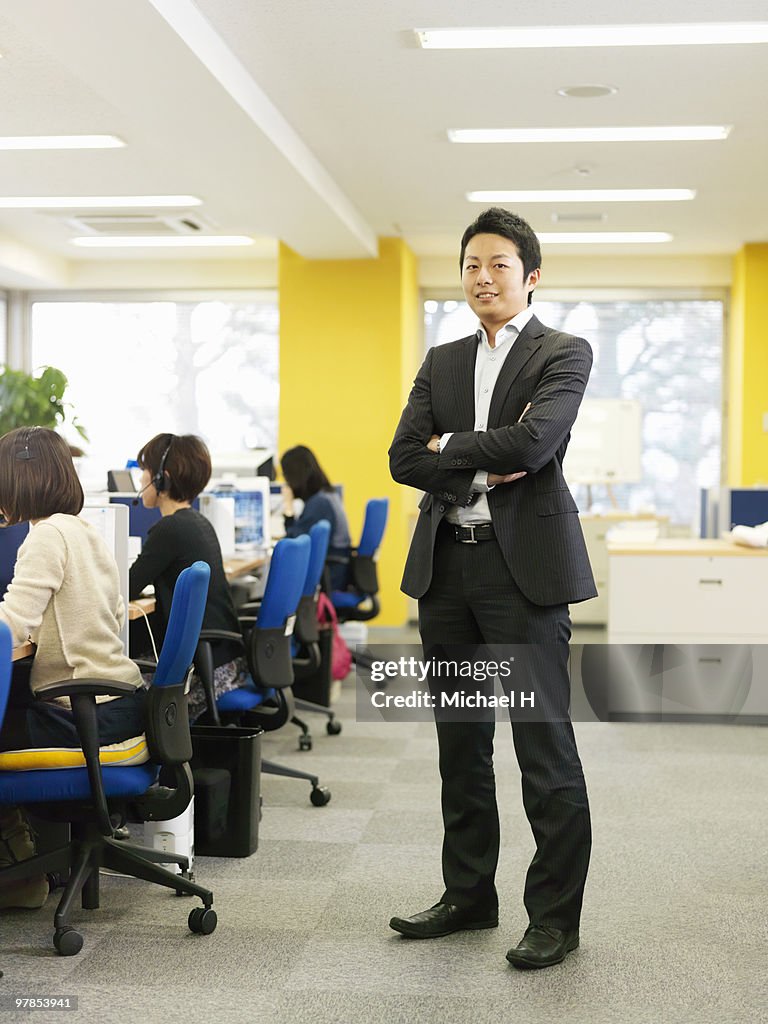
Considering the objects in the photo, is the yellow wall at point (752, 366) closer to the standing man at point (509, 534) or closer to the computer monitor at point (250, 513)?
the computer monitor at point (250, 513)

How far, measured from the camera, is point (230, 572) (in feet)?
15.9

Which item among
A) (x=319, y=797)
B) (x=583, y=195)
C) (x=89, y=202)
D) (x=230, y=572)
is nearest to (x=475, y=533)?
(x=319, y=797)

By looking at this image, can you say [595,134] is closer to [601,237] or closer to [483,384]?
[601,237]

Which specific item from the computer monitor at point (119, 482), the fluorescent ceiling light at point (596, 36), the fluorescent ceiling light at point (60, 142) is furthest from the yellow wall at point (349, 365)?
the fluorescent ceiling light at point (596, 36)

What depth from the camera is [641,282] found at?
9266mm

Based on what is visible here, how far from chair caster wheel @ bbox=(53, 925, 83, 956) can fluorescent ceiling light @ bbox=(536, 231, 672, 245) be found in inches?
256

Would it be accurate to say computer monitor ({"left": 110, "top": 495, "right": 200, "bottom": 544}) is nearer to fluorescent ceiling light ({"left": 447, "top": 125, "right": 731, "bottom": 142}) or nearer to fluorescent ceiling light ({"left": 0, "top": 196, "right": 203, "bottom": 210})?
fluorescent ceiling light ({"left": 447, "top": 125, "right": 731, "bottom": 142})

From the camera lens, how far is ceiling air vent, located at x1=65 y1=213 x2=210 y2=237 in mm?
7695

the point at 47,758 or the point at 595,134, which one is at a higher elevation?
the point at 595,134

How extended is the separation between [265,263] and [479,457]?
7.32 m

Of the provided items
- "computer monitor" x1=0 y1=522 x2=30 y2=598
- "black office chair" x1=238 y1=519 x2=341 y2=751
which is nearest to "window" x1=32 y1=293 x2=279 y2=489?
"black office chair" x1=238 y1=519 x2=341 y2=751

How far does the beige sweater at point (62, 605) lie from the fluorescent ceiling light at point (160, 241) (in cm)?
597

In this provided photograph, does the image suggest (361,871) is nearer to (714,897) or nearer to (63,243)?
(714,897)

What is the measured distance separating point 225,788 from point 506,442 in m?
1.58
